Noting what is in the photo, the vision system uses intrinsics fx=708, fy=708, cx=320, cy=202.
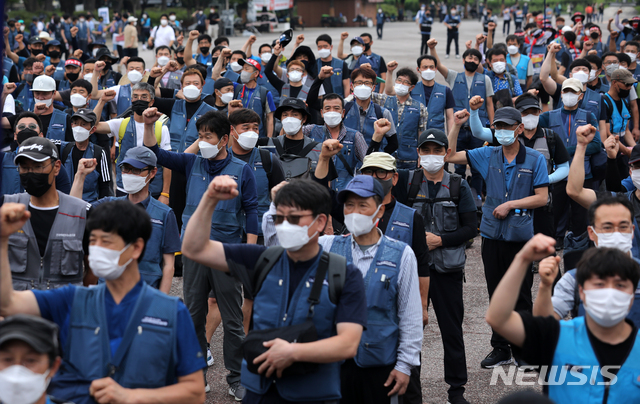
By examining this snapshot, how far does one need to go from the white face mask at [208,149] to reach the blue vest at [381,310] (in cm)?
234

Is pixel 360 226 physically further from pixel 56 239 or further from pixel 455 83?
pixel 455 83

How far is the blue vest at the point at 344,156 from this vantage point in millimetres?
7820

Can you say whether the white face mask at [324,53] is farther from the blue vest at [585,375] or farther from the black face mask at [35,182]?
the blue vest at [585,375]

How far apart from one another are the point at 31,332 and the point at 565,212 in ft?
26.1

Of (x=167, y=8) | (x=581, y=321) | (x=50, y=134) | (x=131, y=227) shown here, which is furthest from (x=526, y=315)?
(x=167, y=8)

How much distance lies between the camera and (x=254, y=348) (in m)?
3.51

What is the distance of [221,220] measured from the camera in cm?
644

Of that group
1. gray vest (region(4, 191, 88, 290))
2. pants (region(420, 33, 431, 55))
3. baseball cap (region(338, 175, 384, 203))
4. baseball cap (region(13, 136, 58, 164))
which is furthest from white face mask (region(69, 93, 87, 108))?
pants (region(420, 33, 431, 55))

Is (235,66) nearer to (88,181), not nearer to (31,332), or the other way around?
(88,181)

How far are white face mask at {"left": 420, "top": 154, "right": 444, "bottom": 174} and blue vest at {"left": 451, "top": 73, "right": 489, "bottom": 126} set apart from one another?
5.92 metres

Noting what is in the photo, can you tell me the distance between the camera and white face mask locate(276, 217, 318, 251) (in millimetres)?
3734

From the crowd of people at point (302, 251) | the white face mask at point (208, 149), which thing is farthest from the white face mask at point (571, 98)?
the white face mask at point (208, 149)

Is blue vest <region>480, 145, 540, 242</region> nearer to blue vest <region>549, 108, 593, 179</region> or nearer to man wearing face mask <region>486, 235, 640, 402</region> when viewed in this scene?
blue vest <region>549, 108, 593, 179</region>

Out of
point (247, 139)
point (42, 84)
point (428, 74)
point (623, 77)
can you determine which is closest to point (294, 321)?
point (247, 139)
